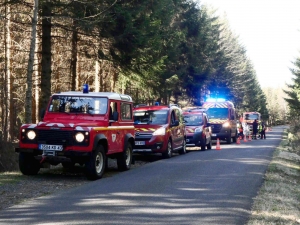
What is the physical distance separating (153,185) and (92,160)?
1.98 meters

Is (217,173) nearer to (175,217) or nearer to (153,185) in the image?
(153,185)

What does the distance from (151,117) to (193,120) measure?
6.55m

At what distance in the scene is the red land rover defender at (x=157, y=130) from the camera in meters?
19.5

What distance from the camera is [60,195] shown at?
1034 cm

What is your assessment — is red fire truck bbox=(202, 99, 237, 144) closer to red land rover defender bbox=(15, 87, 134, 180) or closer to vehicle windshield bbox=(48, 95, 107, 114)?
red land rover defender bbox=(15, 87, 134, 180)

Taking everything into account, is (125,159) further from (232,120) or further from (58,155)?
(232,120)

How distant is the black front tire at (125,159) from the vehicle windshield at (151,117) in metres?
4.47

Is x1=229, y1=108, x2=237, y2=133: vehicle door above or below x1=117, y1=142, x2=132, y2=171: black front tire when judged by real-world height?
above

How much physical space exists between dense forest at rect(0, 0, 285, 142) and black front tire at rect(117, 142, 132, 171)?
333 cm

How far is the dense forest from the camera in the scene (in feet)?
59.3

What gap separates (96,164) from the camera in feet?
43.4

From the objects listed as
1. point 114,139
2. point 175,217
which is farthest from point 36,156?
point 175,217

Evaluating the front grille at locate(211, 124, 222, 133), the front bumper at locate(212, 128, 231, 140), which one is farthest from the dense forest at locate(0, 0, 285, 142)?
the front bumper at locate(212, 128, 231, 140)

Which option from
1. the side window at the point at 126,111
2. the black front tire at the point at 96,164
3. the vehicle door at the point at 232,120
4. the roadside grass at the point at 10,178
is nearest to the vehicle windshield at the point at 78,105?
the side window at the point at 126,111
